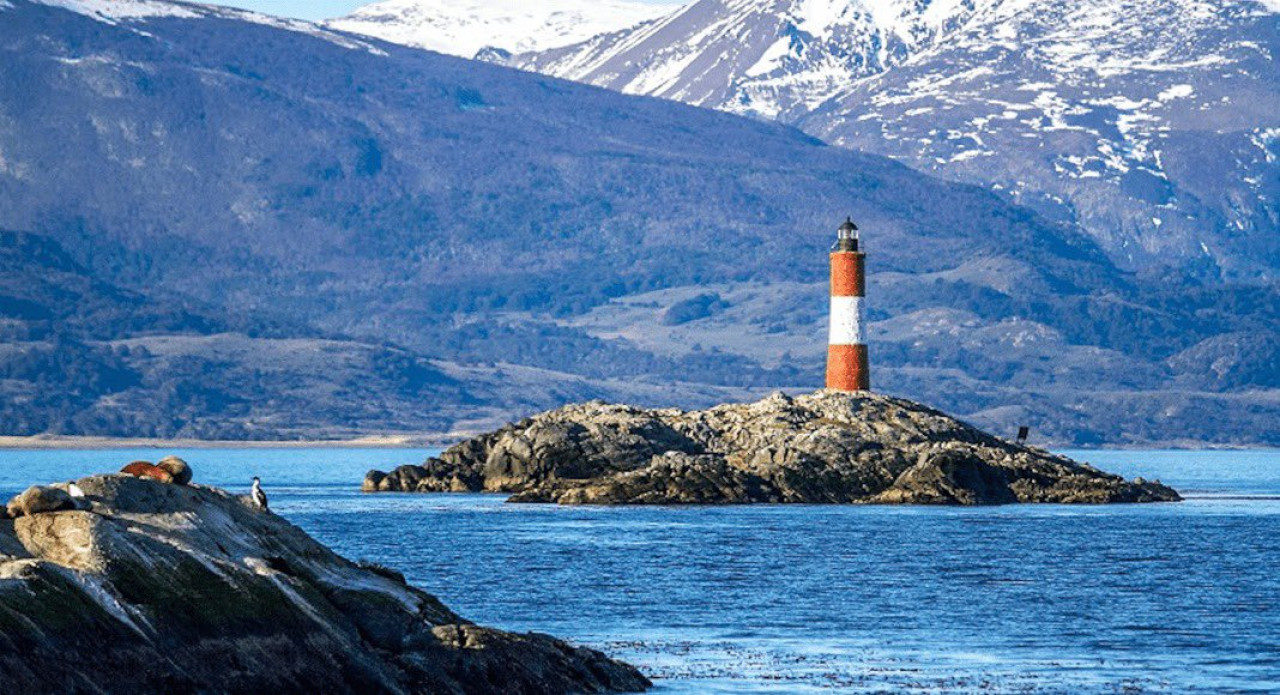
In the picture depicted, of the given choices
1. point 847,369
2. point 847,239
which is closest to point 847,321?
point 847,239

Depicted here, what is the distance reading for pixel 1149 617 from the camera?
58.1 metres

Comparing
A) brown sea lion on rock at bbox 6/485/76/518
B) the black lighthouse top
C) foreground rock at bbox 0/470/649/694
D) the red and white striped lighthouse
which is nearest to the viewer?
foreground rock at bbox 0/470/649/694

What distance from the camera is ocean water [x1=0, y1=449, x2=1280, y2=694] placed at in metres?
47.4

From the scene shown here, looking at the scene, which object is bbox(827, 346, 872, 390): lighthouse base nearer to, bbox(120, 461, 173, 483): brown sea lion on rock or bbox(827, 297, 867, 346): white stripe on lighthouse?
bbox(827, 297, 867, 346): white stripe on lighthouse

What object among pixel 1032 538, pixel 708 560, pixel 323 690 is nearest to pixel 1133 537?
pixel 1032 538

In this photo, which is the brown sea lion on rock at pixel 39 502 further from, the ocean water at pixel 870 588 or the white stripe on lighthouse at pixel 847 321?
the white stripe on lighthouse at pixel 847 321

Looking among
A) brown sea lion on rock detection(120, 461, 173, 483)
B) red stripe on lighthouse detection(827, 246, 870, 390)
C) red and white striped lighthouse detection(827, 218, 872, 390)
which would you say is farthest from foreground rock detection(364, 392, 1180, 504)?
brown sea lion on rock detection(120, 461, 173, 483)

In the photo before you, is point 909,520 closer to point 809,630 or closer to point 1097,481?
point 1097,481

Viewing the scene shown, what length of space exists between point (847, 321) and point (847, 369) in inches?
271

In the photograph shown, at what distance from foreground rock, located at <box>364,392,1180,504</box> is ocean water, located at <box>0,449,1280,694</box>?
410cm

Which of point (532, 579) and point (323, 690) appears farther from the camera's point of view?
point (532, 579)

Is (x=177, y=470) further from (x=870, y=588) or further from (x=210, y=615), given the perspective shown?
(x=870, y=588)

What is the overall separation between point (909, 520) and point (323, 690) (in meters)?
64.0

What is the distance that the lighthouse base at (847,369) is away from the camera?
12119cm
